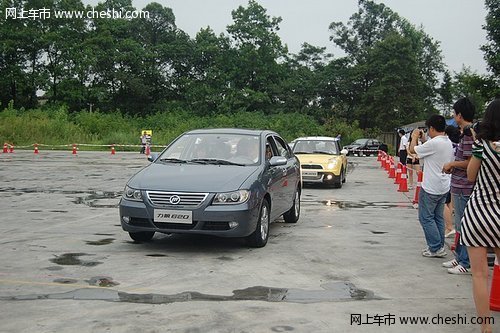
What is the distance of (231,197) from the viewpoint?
7250 millimetres

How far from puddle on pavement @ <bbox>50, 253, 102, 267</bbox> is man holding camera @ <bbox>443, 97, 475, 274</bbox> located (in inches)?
163

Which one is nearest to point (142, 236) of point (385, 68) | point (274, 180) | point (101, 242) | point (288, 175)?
point (101, 242)

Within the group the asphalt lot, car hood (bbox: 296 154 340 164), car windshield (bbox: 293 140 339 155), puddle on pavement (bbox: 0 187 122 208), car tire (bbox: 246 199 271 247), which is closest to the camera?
the asphalt lot

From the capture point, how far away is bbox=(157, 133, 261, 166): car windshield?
8312mm

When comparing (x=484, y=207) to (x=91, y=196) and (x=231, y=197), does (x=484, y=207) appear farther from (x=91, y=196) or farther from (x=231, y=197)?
(x=91, y=196)

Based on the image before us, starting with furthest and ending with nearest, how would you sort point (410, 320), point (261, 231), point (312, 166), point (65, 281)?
1. point (312, 166)
2. point (261, 231)
3. point (65, 281)
4. point (410, 320)

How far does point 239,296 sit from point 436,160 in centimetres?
324

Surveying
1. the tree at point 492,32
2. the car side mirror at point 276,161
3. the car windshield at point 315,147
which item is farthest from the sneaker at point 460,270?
the tree at point 492,32

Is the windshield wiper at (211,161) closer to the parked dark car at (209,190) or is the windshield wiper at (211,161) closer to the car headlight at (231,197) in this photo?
the parked dark car at (209,190)

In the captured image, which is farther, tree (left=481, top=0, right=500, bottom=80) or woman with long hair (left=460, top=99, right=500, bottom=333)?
tree (left=481, top=0, right=500, bottom=80)

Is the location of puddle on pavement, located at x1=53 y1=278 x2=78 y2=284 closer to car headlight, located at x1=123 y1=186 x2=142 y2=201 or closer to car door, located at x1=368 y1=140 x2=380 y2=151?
car headlight, located at x1=123 y1=186 x2=142 y2=201

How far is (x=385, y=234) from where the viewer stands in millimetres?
9180

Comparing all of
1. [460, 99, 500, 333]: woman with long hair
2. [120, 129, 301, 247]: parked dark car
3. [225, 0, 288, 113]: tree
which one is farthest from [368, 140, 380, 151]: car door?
[460, 99, 500, 333]: woman with long hair

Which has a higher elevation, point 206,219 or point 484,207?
point 484,207
